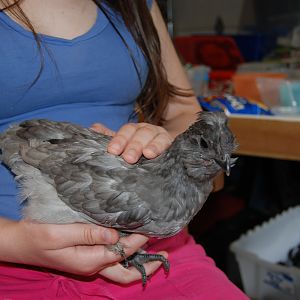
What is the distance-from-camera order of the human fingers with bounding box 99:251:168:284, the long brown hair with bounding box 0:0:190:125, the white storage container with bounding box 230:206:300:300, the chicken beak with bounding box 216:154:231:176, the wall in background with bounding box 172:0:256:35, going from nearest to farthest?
the chicken beak with bounding box 216:154:231:176 → the human fingers with bounding box 99:251:168:284 → the long brown hair with bounding box 0:0:190:125 → the white storage container with bounding box 230:206:300:300 → the wall in background with bounding box 172:0:256:35

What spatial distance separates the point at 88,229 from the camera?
24.2 inches

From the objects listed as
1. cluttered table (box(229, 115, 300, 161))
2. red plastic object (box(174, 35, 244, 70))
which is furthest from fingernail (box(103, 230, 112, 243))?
red plastic object (box(174, 35, 244, 70))

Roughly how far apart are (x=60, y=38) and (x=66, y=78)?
0.24ft

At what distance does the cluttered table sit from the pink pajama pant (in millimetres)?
393

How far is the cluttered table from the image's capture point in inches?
40.6

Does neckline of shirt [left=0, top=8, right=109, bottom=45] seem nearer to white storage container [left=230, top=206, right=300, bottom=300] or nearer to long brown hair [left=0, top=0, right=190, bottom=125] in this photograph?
long brown hair [left=0, top=0, right=190, bottom=125]

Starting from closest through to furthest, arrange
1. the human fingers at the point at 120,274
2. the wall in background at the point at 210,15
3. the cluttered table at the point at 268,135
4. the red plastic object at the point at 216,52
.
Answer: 1. the human fingers at the point at 120,274
2. the cluttered table at the point at 268,135
3. the red plastic object at the point at 216,52
4. the wall in background at the point at 210,15

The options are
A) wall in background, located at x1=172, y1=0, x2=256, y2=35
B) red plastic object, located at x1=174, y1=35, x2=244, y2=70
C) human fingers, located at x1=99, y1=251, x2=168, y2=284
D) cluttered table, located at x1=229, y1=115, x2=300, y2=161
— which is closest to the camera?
human fingers, located at x1=99, y1=251, x2=168, y2=284

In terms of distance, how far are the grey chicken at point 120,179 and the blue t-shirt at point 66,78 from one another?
98 mm

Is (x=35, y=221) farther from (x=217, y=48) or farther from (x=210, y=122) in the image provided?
(x=217, y=48)

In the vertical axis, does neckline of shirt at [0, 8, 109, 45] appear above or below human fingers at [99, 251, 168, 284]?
above

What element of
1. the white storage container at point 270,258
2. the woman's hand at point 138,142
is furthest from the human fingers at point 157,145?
the white storage container at point 270,258

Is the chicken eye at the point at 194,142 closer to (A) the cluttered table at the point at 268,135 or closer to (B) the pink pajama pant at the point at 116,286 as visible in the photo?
(B) the pink pajama pant at the point at 116,286

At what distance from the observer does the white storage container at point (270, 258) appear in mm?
1273
